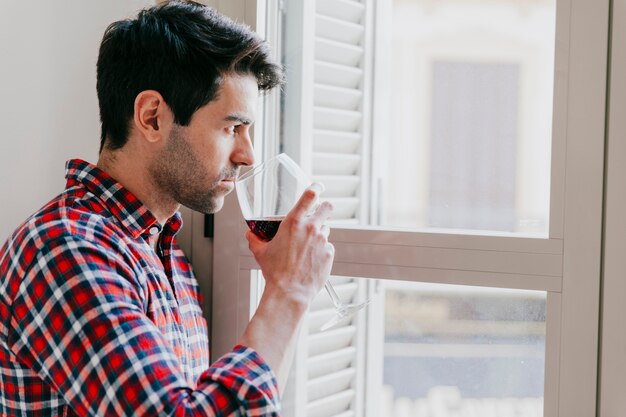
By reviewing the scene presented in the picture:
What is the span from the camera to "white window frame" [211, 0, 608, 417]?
1.32 m

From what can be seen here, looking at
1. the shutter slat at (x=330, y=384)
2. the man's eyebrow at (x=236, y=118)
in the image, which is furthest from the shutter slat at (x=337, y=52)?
the shutter slat at (x=330, y=384)

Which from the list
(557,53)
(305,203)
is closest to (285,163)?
(305,203)

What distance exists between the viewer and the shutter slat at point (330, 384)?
1596 mm

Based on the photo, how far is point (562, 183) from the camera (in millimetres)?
1349

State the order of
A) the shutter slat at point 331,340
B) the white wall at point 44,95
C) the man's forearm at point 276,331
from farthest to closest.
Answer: the shutter slat at point 331,340 < the white wall at point 44,95 < the man's forearm at point 276,331

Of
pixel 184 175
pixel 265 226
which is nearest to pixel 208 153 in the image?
pixel 184 175

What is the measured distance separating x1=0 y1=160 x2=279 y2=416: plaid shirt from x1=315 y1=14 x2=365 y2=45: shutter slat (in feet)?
2.08

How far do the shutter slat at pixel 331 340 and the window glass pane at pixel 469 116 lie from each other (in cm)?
27

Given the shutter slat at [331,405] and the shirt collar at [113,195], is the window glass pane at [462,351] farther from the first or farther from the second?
the shirt collar at [113,195]

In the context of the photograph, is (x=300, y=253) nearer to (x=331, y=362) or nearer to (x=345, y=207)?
(x=345, y=207)

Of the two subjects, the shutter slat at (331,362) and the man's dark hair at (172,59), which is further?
the shutter slat at (331,362)

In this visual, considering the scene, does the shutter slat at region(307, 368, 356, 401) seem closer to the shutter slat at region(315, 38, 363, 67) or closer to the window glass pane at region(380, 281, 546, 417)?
the window glass pane at region(380, 281, 546, 417)

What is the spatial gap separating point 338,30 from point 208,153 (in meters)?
0.45

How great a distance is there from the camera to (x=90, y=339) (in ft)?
3.36
